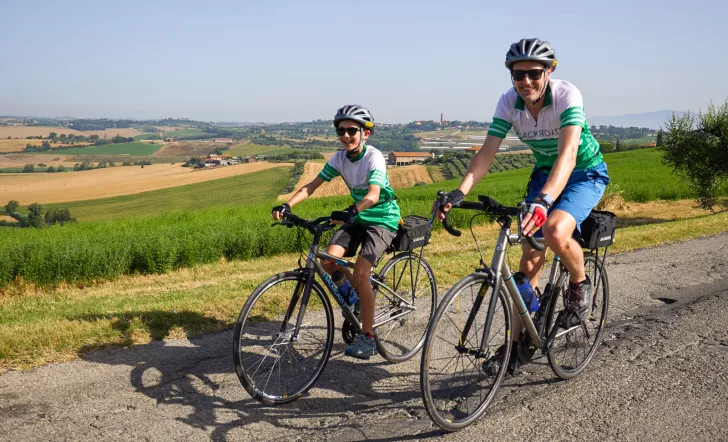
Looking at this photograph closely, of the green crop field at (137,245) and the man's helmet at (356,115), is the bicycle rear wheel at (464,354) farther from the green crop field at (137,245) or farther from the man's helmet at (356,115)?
the green crop field at (137,245)

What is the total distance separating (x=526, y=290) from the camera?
4.20m

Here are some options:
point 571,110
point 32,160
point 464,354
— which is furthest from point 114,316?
point 32,160

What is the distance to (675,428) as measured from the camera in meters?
3.77

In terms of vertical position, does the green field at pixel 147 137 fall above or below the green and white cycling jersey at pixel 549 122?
above

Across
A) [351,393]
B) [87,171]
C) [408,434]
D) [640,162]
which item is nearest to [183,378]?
[351,393]

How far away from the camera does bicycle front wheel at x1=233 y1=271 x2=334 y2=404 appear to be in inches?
→ 172

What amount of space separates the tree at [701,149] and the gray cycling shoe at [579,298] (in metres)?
22.1

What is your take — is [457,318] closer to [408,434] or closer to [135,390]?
[408,434]

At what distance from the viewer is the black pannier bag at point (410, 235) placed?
5305 mm

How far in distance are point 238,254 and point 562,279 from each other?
493 inches

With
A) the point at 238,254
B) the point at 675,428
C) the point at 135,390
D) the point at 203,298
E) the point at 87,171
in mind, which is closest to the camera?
the point at 675,428

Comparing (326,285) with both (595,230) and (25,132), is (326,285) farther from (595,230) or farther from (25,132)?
(25,132)

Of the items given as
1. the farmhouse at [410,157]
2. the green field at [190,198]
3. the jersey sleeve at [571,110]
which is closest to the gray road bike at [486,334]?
the jersey sleeve at [571,110]

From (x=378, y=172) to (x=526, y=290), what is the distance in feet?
5.27
